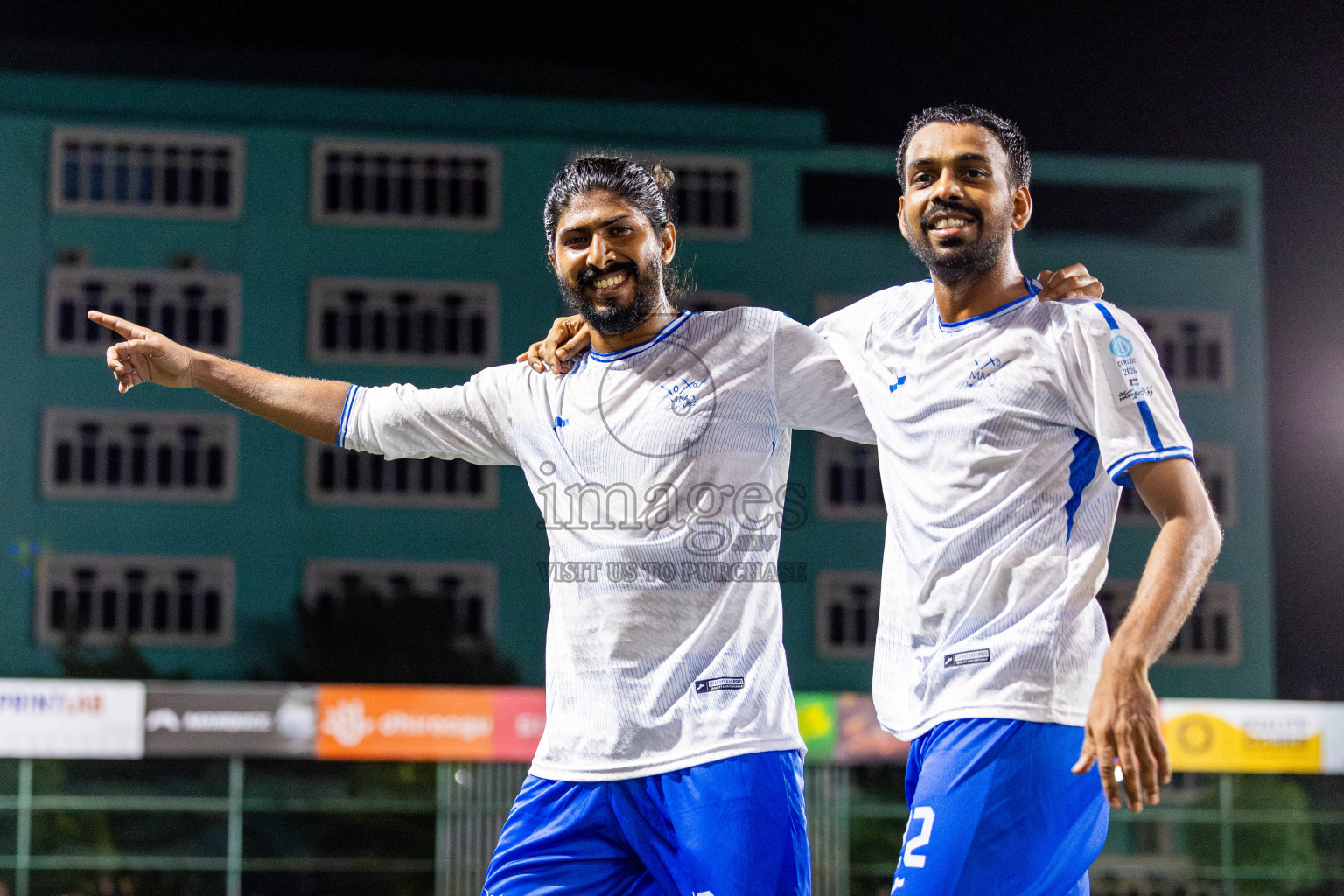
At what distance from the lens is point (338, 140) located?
29234mm

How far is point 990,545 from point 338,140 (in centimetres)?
2810

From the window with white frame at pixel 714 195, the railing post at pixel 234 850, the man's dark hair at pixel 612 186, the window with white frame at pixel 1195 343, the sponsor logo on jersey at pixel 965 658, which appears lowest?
the railing post at pixel 234 850

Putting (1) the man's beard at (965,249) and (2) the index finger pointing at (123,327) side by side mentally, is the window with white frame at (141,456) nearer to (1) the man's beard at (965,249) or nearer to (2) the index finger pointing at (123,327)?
(2) the index finger pointing at (123,327)

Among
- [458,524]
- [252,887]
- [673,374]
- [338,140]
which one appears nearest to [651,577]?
[673,374]

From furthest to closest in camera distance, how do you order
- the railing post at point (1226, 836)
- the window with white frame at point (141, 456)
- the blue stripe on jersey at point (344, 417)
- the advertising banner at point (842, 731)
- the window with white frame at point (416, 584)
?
the window with white frame at point (416, 584)
the window with white frame at point (141, 456)
the railing post at point (1226, 836)
the advertising banner at point (842, 731)
the blue stripe on jersey at point (344, 417)

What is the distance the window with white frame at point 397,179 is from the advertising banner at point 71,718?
11724 millimetres

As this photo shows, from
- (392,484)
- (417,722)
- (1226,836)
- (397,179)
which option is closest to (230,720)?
(417,722)

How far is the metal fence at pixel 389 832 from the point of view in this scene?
77.0 ft

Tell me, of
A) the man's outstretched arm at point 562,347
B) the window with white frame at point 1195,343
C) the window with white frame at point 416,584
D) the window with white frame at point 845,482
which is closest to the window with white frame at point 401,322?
the window with white frame at point 416,584

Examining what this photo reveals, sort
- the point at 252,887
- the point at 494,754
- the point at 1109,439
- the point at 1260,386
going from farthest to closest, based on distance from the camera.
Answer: the point at 1260,386
the point at 252,887
the point at 494,754
the point at 1109,439

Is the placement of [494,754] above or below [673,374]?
below

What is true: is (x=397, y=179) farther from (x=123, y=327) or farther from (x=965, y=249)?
(x=965, y=249)

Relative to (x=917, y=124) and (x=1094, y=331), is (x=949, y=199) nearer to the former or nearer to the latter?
(x=917, y=124)

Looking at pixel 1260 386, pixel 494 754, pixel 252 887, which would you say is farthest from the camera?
pixel 1260 386
